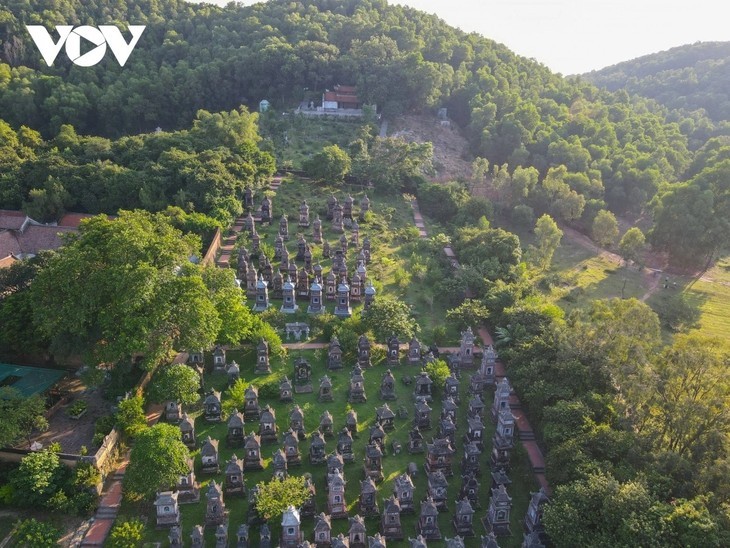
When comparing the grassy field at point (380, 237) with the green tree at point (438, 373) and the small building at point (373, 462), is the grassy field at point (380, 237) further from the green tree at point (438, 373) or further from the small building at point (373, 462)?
the small building at point (373, 462)

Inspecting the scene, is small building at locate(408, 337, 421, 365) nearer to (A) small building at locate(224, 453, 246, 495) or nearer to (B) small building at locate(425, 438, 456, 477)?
(B) small building at locate(425, 438, 456, 477)

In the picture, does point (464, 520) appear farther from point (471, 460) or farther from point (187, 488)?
point (187, 488)

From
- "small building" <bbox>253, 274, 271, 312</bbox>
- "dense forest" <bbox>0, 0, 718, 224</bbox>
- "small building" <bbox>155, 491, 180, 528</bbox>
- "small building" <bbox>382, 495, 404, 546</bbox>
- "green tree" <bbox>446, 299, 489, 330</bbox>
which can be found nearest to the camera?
"small building" <bbox>155, 491, 180, 528</bbox>

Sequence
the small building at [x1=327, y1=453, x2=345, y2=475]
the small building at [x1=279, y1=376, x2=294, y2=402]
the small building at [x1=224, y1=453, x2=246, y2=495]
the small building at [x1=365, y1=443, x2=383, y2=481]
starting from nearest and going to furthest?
the small building at [x1=224, y1=453, x2=246, y2=495]
the small building at [x1=327, y1=453, x2=345, y2=475]
the small building at [x1=365, y1=443, x2=383, y2=481]
the small building at [x1=279, y1=376, x2=294, y2=402]

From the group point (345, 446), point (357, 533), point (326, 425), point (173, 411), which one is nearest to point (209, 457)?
point (173, 411)

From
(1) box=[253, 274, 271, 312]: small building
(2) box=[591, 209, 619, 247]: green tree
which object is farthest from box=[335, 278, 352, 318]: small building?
(2) box=[591, 209, 619, 247]: green tree

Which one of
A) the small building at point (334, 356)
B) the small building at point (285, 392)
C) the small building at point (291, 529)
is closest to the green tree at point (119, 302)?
the small building at point (285, 392)

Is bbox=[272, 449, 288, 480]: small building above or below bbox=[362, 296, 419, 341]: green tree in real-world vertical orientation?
below
